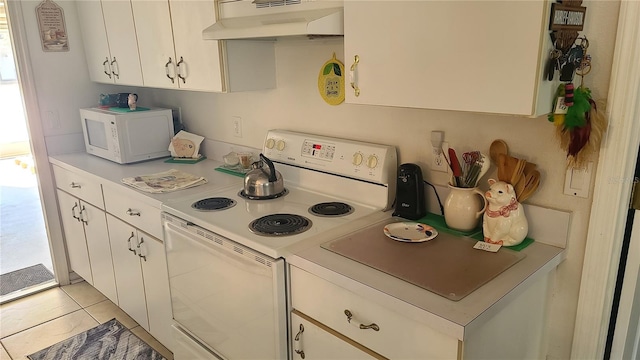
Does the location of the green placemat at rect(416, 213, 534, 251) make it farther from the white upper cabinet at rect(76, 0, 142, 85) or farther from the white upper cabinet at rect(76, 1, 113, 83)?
the white upper cabinet at rect(76, 1, 113, 83)

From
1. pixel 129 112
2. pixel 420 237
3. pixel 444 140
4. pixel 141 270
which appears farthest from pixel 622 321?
pixel 129 112

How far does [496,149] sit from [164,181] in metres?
1.64

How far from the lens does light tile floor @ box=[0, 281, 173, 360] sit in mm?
2643

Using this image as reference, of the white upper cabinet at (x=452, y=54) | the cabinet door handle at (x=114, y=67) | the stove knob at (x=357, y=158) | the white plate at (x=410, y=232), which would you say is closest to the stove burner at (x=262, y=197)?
the stove knob at (x=357, y=158)

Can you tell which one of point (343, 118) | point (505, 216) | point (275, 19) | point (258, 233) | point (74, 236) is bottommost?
point (74, 236)

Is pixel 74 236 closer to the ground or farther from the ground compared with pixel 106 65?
closer to the ground

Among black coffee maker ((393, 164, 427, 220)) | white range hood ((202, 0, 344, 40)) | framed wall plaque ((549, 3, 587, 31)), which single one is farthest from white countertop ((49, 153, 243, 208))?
framed wall plaque ((549, 3, 587, 31))

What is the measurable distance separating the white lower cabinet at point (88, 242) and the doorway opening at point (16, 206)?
0.36m

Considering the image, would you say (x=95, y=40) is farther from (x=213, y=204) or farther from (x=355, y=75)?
(x=355, y=75)

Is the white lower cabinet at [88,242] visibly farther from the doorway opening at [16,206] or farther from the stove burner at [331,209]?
the stove burner at [331,209]

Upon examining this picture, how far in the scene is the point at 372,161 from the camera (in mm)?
1844

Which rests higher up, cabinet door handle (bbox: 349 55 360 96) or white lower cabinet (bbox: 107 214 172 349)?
cabinet door handle (bbox: 349 55 360 96)

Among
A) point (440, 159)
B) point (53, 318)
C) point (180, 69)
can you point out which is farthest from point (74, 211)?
point (440, 159)

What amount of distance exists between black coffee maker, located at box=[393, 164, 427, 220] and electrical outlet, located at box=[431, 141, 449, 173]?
0.24 ft
